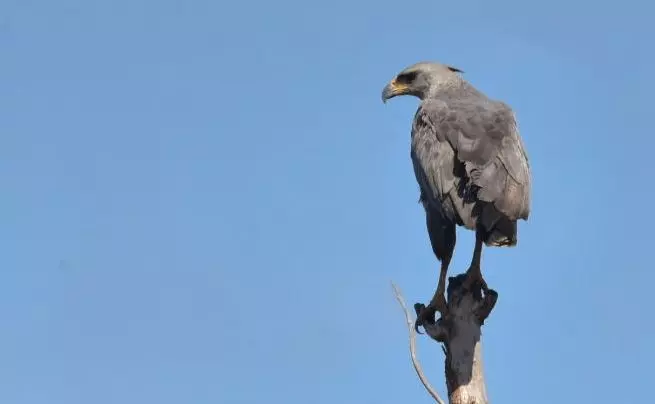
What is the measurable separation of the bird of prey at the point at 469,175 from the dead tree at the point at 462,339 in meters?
0.13

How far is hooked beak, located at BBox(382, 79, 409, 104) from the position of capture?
1152cm

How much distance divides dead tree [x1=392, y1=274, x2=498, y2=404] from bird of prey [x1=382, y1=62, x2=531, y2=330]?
0.43 ft

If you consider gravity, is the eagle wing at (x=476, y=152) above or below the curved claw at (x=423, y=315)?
above

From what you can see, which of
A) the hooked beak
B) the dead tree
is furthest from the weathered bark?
the hooked beak

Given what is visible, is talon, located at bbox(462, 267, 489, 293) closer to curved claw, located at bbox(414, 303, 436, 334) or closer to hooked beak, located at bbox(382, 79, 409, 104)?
curved claw, located at bbox(414, 303, 436, 334)

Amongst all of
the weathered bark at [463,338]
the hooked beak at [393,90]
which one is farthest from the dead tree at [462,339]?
the hooked beak at [393,90]

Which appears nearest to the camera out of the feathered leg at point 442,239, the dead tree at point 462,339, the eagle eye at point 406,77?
the dead tree at point 462,339

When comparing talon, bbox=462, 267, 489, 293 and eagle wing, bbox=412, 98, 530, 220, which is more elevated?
eagle wing, bbox=412, 98, 530, 220

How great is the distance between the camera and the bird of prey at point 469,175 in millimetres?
8812

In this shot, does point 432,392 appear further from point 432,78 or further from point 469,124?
point 432,78

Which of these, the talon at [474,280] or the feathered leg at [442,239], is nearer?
the talon at [474,280]

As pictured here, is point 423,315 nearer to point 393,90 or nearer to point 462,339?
point 462,339

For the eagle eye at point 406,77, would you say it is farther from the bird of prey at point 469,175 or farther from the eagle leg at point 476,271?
the eagle leg at point 476,271

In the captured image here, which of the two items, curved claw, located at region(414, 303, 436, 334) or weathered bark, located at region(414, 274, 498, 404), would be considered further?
curved claw, located at region(414, 303, 436, 334)
